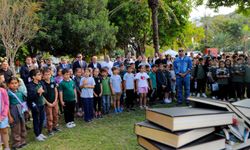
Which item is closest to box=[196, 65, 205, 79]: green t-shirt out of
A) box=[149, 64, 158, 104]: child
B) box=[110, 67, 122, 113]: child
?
box=[149, 64, 158, 104]: child

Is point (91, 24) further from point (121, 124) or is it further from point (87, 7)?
point (121, 124)

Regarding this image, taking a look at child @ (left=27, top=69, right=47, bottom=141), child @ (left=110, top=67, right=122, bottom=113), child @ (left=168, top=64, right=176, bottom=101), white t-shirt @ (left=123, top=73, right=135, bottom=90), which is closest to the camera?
child @ (left=27, top=69, right=47, bottom=141)

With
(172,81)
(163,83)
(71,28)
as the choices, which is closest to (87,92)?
(163,83)

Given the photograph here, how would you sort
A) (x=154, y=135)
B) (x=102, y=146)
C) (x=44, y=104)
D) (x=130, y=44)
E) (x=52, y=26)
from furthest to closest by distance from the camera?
(x=130, y=44) < (x=52, y=26) < (x=44, y=104) < (x=102, y=146) < (x=154, y=135)

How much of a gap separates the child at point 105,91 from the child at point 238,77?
4.20 metres

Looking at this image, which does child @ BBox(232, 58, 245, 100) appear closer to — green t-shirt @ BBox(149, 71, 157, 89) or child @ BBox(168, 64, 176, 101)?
child @ BBox(168, 64, 176, 101)

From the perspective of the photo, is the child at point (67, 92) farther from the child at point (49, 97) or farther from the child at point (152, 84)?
the child at point (152, 84)

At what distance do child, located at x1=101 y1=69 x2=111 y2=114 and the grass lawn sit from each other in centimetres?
83

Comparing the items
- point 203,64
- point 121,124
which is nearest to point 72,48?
point 203,64

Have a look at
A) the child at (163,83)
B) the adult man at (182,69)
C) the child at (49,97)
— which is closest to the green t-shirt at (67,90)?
the child at (49,97)

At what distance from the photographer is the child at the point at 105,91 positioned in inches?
339

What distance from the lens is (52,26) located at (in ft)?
69.7

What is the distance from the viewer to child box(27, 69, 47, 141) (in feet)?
19.7

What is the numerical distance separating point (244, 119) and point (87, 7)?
21.6 metres
